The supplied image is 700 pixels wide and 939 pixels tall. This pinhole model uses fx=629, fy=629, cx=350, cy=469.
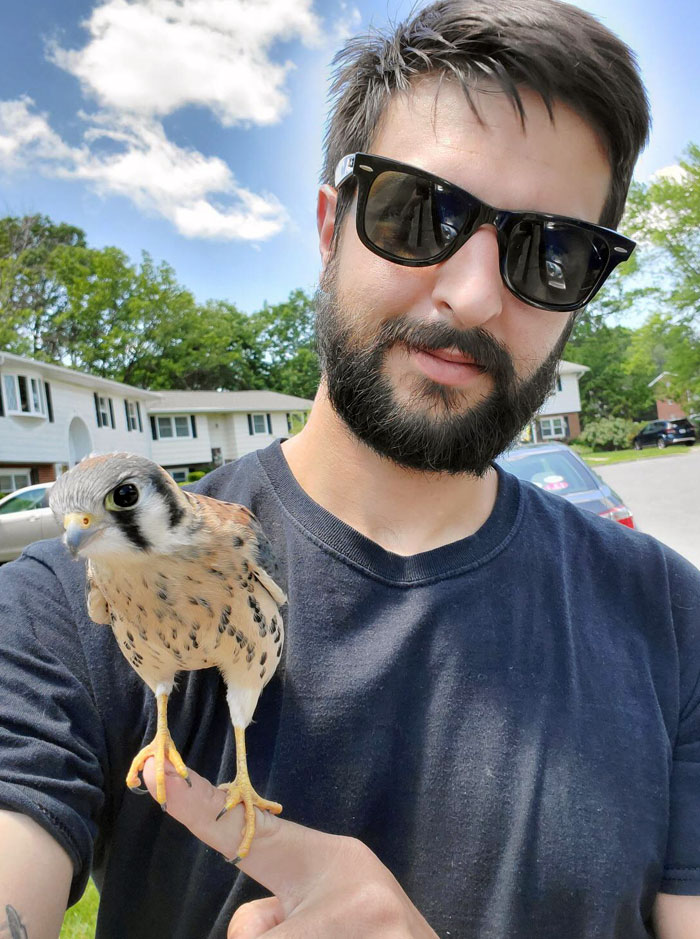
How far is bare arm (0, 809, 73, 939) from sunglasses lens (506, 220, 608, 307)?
1573 mm

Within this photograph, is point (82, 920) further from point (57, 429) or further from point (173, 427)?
point (173, 427)

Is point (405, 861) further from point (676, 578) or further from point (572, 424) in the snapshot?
point (572, 424)

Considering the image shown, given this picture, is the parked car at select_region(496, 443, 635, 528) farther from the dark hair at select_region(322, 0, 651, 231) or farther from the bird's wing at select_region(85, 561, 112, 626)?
the bird's wing at select_region(85, 561, 112, 626)

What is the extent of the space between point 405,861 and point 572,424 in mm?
49217

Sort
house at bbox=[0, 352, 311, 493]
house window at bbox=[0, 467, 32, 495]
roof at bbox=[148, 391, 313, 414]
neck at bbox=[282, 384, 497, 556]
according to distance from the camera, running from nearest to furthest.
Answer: neck at bbox=[282, 384, 497, 556] < house window at bbox=[0, 467, 32, 495] < house at bbox=[0, 352, 311, 493] < roof at bbox=[148, 391, 313, 414]

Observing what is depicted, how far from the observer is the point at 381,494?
1.71m

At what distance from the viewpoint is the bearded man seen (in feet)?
4.40

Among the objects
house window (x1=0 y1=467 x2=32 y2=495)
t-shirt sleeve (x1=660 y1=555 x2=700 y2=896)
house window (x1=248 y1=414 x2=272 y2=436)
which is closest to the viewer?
t-shirt sleeve (x1=660 y1=555 x2=700 y2=896)

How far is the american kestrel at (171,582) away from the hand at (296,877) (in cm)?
2

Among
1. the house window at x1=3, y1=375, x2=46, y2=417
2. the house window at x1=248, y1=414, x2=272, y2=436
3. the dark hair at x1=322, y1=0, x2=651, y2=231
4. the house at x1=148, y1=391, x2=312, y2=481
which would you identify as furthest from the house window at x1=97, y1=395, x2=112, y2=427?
the dark hair at x1=322, y1=0, x2=651, y2=231

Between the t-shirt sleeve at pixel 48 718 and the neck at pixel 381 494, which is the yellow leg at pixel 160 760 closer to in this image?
the t-shirt sleeve at pixel 48 718

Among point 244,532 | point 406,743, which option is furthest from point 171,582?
point 406,743

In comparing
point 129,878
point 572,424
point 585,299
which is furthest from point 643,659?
point 572,424

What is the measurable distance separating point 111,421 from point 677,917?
32757mm
